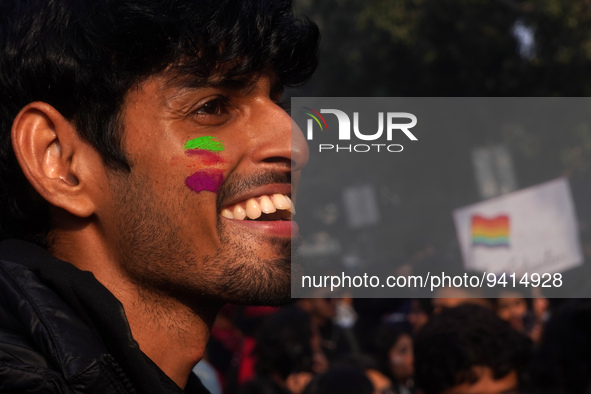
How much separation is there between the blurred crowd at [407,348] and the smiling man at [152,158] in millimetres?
1515

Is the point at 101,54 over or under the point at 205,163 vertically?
over

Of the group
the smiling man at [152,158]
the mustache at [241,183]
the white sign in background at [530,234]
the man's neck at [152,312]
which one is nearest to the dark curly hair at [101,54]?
the smiling man at [152,158]

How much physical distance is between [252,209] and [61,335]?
69cm

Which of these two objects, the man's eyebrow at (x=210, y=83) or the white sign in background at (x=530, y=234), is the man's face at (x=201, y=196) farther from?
the white sign in background at (x=530, y=234)

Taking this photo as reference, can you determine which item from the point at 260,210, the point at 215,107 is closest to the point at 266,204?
the point at 260,210

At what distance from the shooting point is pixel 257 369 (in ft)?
17.1

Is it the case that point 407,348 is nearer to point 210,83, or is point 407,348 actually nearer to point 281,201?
point 281,201

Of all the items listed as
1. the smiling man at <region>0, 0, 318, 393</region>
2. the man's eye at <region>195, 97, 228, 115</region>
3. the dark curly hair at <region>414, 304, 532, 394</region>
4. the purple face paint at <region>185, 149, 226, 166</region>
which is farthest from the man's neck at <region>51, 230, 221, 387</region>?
the dark curly hair at <region>414, 304, 532, 394</region>

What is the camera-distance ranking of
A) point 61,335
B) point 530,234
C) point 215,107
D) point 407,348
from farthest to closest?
point 407,348 < point 530,234 < point 215,107 < point 61,335

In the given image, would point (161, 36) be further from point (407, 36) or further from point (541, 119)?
point (541, 119)

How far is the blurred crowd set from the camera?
3309 mm

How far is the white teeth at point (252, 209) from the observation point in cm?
213

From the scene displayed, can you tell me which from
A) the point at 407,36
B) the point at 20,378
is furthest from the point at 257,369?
the point at 407,36

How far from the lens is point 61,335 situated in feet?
5.49
